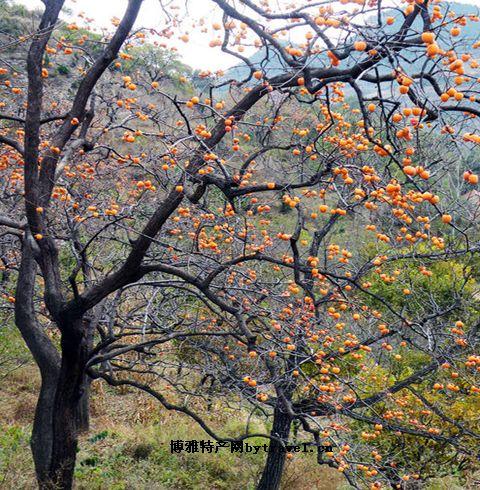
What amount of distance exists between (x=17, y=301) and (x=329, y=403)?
3.45 m

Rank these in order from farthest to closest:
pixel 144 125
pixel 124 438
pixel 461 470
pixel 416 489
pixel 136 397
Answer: pixel 144 125, pixel 136 397, pixel 124 438, pixel 461 470, pixel 416 489

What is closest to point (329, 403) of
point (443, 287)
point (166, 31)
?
point (166, 31)

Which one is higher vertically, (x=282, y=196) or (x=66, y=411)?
(x=282, y=196)

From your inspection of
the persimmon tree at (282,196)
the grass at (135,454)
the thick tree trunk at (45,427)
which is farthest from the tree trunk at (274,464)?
the thick tree trunk at (45,427)

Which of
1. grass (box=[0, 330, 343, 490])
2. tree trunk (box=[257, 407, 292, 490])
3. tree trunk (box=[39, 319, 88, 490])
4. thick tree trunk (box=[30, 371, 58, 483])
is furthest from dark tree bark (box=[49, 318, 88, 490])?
tree trunk (box=[257, 407, 292, 490])

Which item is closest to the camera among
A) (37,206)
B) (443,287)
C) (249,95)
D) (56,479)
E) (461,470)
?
(249,95)

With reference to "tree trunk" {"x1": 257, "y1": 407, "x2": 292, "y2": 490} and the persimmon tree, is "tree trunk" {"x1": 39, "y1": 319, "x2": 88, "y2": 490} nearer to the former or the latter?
the persimmon tree

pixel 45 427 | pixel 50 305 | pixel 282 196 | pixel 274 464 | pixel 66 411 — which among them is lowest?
pixel 274 464

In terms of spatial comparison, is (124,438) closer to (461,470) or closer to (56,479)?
(56,479)

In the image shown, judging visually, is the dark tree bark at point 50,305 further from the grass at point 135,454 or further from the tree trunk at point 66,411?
the grass at point 135,454

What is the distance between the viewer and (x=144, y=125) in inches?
814

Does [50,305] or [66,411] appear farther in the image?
[66,411]

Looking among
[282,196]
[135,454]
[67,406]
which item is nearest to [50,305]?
[67,406]

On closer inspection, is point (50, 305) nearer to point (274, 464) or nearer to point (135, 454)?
point (274, 464)
